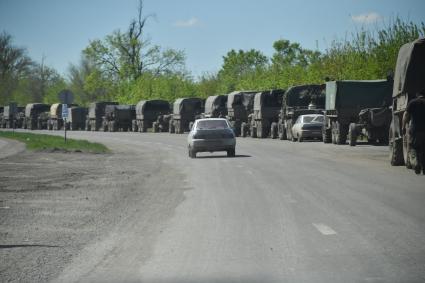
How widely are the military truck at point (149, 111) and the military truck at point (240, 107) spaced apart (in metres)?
19.7

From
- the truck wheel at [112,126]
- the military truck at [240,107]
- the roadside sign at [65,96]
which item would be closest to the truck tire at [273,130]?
the military truck at [240,107]

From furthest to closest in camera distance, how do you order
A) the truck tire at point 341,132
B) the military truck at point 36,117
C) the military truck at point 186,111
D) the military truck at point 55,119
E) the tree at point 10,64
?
the tree at point 10,64 < the military truck at point 36,117 < the military truck at point 55,119 < the military truck at point 186,111 < the truck tire at point 341,132

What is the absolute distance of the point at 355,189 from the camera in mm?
17844

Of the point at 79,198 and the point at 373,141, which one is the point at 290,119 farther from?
the point at 79,198

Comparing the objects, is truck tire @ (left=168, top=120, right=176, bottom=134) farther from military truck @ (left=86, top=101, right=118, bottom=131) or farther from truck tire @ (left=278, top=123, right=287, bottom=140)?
truck tire @ (left=278, top=123, right=287, bottom=140)

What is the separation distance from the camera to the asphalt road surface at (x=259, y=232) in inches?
327

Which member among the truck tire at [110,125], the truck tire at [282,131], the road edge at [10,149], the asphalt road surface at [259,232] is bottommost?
the road edge at [10,149]

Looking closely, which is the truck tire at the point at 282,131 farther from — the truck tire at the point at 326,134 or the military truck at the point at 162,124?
the military truck at the point at 162,124

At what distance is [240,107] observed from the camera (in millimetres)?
60031

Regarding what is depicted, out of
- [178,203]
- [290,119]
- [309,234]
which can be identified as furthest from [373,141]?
[309,234]

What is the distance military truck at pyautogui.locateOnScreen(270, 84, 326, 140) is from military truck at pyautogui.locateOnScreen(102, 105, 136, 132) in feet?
118

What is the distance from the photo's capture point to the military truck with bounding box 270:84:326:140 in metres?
49.1

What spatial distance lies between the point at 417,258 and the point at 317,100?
4177 centimetres

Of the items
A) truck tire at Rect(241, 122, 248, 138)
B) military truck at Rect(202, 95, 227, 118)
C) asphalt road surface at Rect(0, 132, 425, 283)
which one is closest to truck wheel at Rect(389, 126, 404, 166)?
asphalt road surface at Rect(0, 132, 425, 283)
